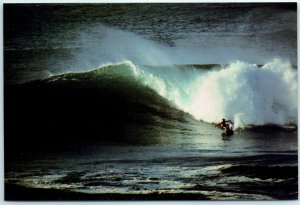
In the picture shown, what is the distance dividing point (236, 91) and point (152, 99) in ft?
1.05

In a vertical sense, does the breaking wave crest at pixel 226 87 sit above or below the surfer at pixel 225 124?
above

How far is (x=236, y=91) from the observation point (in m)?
1.77

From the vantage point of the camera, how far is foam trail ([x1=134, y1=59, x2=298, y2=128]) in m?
1.76

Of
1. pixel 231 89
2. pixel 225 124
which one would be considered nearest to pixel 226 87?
pixel 231 89

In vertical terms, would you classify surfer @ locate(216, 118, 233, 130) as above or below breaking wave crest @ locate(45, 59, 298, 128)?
below

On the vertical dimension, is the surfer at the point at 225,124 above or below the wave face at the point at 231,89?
Result: below

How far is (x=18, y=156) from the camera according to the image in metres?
1.75

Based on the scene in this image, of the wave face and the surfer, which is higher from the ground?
the wave face

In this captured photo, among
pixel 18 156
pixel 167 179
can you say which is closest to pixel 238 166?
pixel 167 179

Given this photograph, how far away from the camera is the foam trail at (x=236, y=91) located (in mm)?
1761

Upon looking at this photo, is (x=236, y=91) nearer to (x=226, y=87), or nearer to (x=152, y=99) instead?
(x=226, y=87)

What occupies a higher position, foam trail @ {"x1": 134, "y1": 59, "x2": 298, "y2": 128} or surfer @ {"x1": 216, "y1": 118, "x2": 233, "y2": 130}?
foam trail @ {"x1": 134, "y1": 59, "x2": 298, "y2": 128}

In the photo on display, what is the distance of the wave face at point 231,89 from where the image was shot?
1.76 metres

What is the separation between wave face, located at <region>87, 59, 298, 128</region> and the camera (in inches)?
69.3
